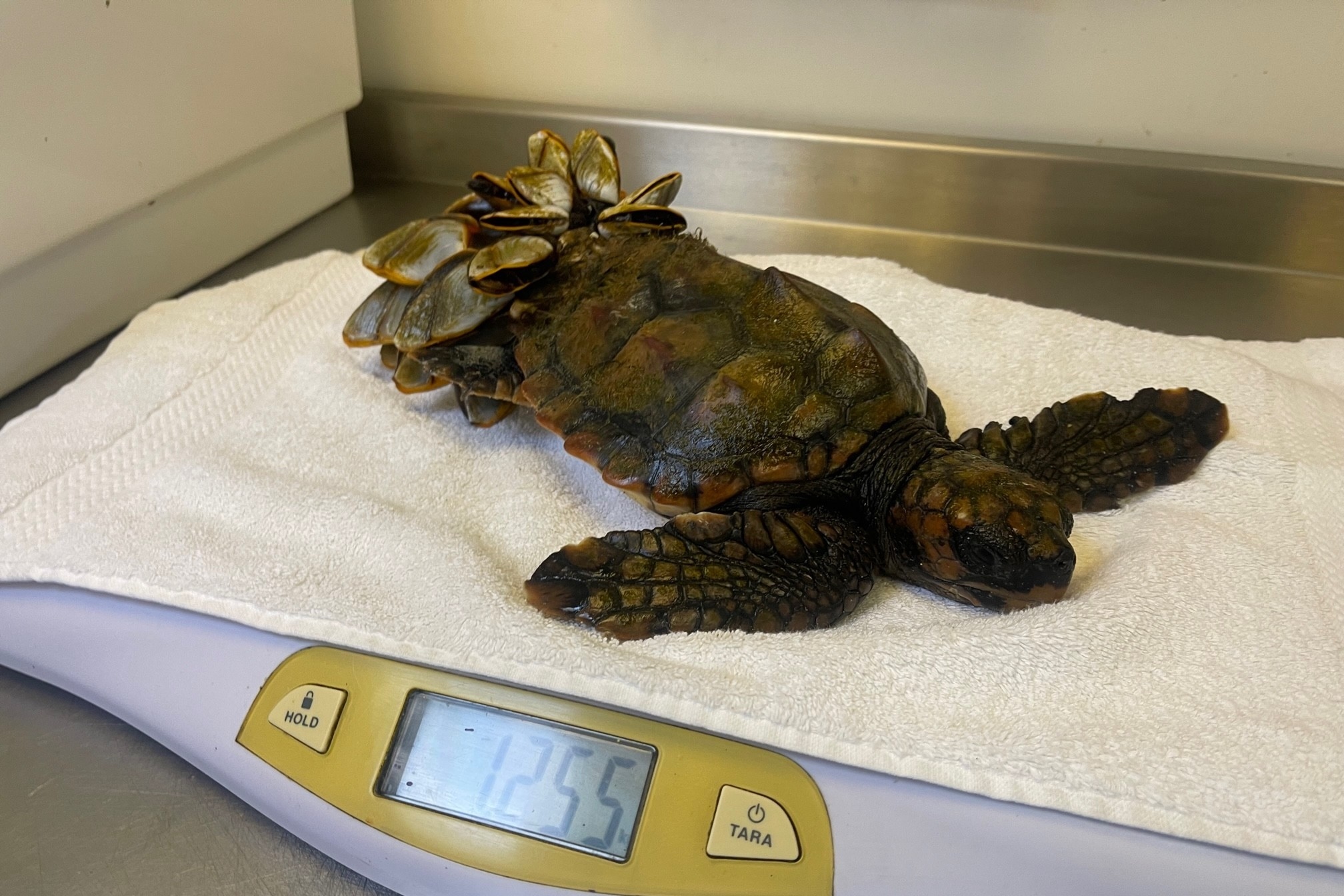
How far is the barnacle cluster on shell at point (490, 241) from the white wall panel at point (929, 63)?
0.39 m

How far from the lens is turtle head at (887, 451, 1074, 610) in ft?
1.67

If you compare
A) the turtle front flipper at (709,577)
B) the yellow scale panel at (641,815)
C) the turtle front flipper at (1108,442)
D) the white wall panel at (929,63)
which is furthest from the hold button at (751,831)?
the white wall panel at (929,63)

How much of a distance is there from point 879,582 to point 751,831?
0.21 meters

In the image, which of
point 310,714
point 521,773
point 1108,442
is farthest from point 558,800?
point 1108,442

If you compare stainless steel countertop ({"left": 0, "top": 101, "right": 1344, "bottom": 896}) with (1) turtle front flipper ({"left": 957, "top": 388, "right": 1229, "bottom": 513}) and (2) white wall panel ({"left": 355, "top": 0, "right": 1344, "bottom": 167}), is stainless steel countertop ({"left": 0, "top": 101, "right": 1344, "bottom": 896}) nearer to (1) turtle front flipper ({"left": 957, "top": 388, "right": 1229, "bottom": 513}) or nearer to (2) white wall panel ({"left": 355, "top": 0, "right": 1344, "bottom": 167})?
(2) white wall panel ({"left": 355, "top": 0, "right": 1344, "bottom": 167})

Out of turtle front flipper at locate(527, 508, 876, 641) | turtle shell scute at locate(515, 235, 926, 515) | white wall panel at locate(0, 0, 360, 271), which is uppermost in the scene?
white wall panel at locate(0, 0, 360, 271)

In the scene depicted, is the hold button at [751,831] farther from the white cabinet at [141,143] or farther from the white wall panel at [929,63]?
the white wall panel at [929,63]

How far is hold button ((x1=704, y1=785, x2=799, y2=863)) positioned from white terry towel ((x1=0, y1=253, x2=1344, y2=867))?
0.03 meters

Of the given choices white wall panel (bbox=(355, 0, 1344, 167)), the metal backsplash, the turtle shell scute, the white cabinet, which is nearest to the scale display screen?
the turtle shell scute

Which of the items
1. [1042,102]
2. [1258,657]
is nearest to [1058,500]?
[1258,657]

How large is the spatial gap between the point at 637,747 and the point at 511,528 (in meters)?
0.21

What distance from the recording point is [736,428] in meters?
0.56

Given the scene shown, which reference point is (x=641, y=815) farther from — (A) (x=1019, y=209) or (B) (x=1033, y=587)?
(A) (x=1019, y=209)

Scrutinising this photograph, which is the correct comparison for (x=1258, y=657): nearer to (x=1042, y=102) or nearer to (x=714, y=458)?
(x=714, y=458)
